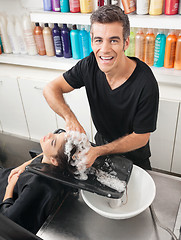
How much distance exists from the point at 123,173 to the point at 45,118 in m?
1.85

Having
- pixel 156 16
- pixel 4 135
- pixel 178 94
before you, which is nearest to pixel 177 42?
pixel 156 16

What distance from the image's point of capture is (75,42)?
2.35m

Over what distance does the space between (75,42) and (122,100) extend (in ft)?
3.99

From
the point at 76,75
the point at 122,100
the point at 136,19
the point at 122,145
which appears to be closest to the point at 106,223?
the point at 122,145

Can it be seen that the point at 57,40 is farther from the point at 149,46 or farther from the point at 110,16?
the point at 110,16

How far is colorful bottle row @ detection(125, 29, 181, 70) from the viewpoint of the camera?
2014mm

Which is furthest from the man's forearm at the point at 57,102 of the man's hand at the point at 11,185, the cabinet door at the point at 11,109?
the cabinet door at the point at 11,109

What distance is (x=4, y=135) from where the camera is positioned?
3.26 metres

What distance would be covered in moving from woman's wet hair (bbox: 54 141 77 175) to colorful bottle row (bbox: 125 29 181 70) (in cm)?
130

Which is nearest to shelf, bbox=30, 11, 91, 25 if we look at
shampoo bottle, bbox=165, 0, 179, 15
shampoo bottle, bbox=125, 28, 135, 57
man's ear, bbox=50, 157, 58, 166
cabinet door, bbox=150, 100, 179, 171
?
shampoo bottle, bbox=125, 28, 135, 57

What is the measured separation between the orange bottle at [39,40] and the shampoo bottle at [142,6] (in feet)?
3.50

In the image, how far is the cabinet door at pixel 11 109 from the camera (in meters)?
2.72

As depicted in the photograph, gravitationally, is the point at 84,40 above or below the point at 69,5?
below

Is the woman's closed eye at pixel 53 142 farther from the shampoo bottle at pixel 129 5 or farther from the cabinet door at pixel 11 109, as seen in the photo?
the cabinet door at pixel 11 109
